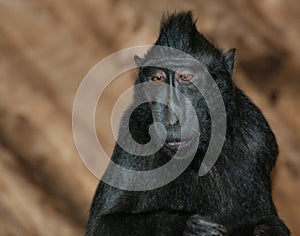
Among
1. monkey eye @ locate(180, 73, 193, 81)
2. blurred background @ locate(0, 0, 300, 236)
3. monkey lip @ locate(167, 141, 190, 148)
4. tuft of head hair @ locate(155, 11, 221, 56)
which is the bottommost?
monkey lip @ locate(167, 141, 190, 148)

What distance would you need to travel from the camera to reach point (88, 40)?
5941 millimetres

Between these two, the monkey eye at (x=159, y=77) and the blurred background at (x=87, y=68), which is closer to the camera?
the monkey eye at (x=159, y=77)

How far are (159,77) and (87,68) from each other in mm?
1797

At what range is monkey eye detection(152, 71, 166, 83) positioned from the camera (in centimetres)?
421

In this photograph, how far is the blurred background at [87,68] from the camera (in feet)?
19.2

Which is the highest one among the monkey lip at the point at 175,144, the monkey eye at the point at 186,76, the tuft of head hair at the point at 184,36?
the tuft of head hair at the point at 184,36

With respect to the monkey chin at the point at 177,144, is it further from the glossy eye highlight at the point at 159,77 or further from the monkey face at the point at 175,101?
the glossy eye highlight at the point at 159,77

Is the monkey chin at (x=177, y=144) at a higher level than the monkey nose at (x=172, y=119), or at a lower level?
lower

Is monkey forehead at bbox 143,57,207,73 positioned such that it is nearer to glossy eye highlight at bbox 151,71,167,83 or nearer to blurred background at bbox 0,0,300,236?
glossy eye highlight at bbox 151,71,167,83

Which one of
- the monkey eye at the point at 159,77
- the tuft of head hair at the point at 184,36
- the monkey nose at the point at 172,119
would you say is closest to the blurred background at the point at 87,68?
the tuft of head hair at the point at 184,36

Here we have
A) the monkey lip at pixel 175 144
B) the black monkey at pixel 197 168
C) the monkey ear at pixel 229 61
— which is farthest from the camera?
the monkey ear at pixel 229 61

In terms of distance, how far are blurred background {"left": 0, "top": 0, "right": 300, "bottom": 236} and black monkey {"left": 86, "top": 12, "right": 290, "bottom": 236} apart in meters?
1.48

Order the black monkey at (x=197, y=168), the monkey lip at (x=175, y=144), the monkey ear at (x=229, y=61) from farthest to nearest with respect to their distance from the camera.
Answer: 1. the monkey ear at (x=229, y=61)
2. the black monkey at (x=197, y=168)
3. the monkey lip at (x=175, y=144)

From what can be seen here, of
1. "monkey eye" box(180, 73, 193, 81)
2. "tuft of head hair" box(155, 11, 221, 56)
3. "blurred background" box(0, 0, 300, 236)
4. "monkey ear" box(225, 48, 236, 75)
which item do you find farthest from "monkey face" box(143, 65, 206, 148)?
"blurred background" box(0, 0, 300, 236)
